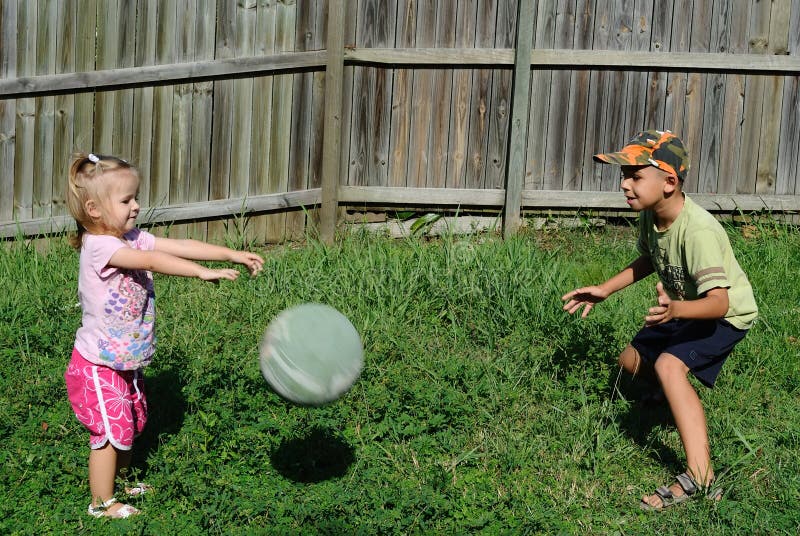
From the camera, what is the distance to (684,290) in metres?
4.14

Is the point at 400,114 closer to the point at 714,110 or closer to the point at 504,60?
the point at 504,60

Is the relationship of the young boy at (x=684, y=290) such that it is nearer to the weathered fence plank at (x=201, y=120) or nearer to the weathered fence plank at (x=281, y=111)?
the weathered fence plank at (x=281, y=111)

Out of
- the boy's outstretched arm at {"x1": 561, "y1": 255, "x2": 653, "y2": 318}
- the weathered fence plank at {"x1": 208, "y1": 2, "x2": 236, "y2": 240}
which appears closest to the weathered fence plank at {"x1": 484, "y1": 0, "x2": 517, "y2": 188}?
the weathered fence plank at {"x1": 208, "y1": 2, "x2": 236, "y2": 240}

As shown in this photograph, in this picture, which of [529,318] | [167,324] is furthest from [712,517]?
[167,324]

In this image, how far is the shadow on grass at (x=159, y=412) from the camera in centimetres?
411

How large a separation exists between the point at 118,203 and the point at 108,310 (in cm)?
40

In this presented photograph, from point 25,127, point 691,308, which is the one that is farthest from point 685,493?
point 25,127

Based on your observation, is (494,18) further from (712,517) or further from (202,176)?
(712,517)

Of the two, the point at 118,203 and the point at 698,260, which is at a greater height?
the point at 118,203

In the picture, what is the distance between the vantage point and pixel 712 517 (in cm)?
371

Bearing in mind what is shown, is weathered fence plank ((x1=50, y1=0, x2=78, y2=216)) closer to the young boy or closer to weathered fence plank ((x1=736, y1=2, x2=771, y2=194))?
the young boy

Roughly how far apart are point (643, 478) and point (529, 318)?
4.48 ft

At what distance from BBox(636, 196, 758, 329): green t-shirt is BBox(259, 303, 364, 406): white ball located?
1425 mm

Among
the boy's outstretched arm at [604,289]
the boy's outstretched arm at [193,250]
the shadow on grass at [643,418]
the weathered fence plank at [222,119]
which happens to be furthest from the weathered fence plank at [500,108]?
the boy's outstretched arm at [193,250]
